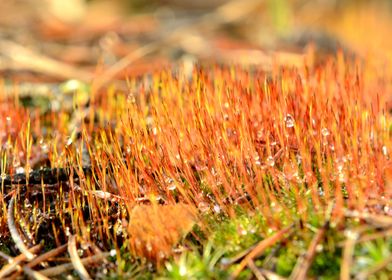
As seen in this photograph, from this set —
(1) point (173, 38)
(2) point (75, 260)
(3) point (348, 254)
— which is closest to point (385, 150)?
(3) point (348, 254)

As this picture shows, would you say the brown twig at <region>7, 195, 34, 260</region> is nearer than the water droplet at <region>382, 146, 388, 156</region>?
Yes

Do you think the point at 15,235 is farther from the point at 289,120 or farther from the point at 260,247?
the point at 289,120

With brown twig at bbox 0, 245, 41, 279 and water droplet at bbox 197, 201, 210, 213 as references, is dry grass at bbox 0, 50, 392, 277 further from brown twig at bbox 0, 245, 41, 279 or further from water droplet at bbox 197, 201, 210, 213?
brown twig at bbox 0, 245, 41, 279

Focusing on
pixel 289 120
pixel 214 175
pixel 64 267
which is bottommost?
pixel 64 267

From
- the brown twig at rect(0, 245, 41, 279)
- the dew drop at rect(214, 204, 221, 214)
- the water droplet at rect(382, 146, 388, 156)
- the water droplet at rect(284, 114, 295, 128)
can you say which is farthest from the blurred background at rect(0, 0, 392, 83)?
the brown twig at rect(0, 245, 41, 279)

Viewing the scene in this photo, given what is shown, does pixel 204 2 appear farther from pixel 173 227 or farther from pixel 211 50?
pixel 173 227

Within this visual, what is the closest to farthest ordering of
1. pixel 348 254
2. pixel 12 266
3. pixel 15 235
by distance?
pixel 348 254, pixel 12 266, pixel 15 235

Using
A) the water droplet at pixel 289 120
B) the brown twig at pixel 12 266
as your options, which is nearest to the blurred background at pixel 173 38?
the water droplet at pixel 289 120

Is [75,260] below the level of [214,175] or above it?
below

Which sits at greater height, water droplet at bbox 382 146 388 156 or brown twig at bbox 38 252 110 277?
water droplet at bbox 382 146 388 156
